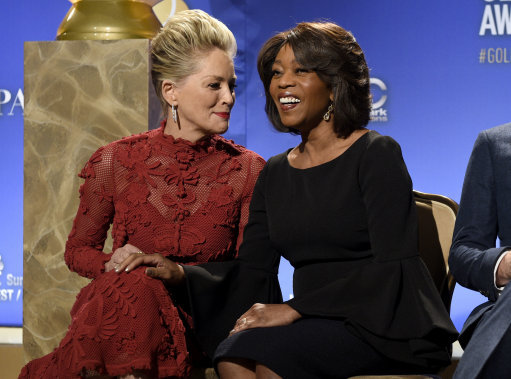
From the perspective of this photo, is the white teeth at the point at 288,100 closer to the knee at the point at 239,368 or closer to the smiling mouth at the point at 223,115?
the smiling mouth at the point at 223,115

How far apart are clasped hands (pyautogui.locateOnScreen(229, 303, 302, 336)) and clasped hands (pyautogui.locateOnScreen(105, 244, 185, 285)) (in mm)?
299

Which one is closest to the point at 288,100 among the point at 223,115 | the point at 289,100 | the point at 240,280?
the point at 289,100

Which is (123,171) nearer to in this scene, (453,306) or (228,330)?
(228,330)

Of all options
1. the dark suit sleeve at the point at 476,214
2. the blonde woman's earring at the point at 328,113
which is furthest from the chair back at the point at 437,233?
the blonde woman's earring at the point at 328,113

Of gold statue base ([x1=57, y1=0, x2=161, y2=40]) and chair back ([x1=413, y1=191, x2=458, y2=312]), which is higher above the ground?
gold statue base ([x1=57, y1=0, x2=161, y2=40])

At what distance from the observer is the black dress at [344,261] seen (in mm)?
2209

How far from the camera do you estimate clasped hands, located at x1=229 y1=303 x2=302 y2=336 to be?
7.41 feet

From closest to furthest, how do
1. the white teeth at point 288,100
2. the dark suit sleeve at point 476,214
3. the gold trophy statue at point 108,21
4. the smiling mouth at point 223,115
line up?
the dark suit sleeve at point 476,214, the white teeth at point 288,100, the smiling mouth at point 223,115, the gold trophy statue at point 108,21

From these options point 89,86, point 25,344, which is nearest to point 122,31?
point 89,86

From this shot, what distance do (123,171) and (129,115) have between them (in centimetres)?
55

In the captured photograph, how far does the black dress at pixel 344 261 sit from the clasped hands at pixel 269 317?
0.10ft

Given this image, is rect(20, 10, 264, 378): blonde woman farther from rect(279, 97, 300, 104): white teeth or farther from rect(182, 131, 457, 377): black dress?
rect(279, 97, 300, 104): white teeth

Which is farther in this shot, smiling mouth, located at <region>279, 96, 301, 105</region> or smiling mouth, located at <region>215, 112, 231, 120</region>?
smiling mouth, located at <region>215, 112, 231, 120</region>

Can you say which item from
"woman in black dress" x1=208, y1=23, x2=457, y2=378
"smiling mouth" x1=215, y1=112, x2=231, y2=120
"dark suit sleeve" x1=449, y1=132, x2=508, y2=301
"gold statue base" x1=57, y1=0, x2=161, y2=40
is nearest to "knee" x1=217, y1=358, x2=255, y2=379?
"woman in black dress" x1=208, y1=23, x2=457, y2=378
